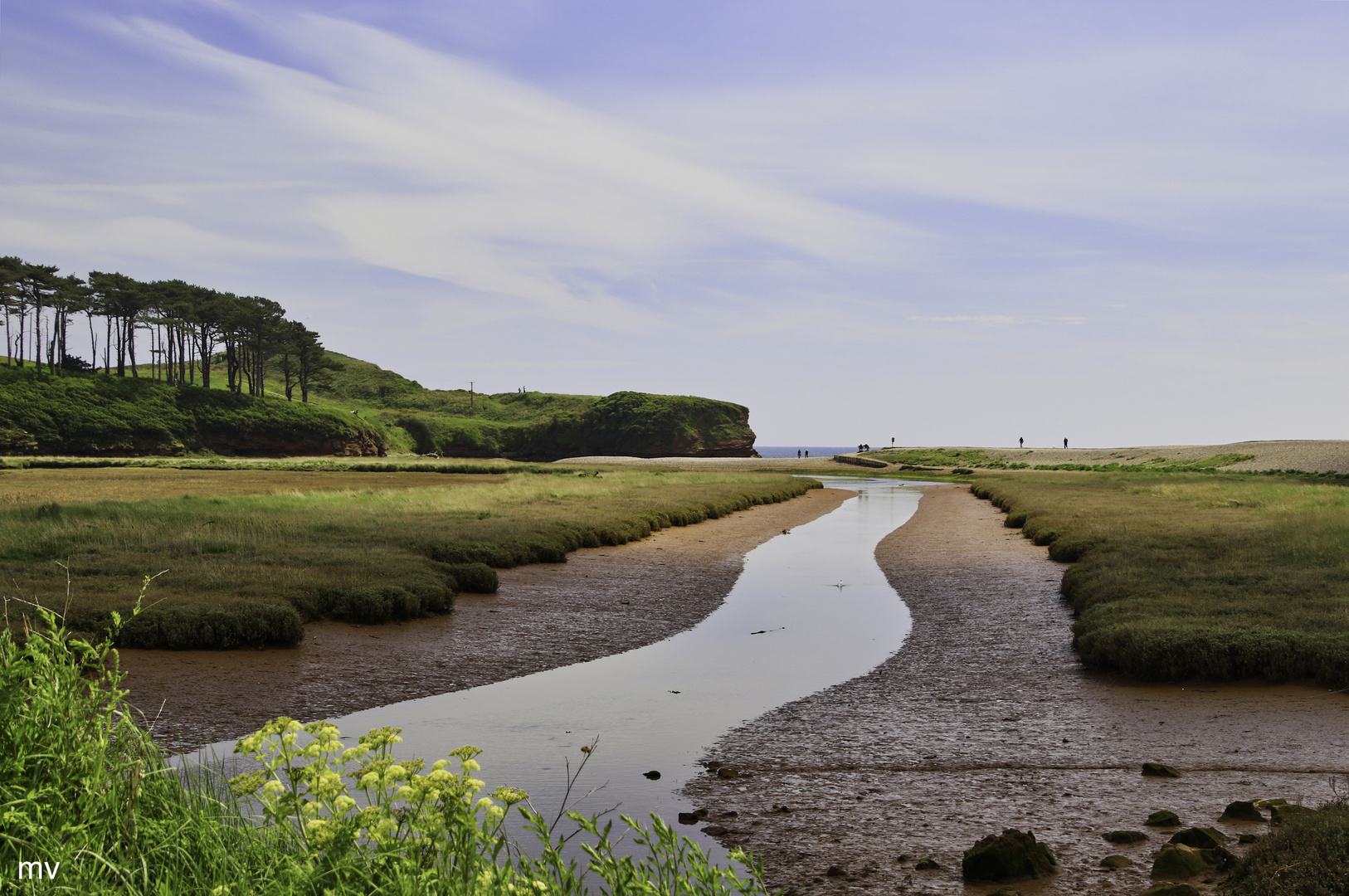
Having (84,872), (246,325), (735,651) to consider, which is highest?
(246,325)

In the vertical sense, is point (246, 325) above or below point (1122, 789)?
above

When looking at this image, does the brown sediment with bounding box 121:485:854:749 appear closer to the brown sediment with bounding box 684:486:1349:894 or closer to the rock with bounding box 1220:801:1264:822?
the brown sediment with bounding box 684:486:1349:894

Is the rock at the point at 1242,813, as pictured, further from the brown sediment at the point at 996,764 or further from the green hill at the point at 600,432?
the green hill at the point at 600,432

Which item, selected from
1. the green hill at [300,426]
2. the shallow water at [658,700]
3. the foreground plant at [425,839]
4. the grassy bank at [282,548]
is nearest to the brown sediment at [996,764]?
the shallow water at [658,700]

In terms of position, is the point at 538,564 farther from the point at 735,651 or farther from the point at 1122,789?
the point at 1122,789

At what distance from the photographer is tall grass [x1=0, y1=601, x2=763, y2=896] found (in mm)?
3895

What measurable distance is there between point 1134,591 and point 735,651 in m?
8.00

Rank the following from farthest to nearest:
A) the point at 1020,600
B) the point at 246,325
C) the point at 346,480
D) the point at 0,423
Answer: the point at 246,325 < the point at 0,423 < the point at 346,480 < the point at 1020,600

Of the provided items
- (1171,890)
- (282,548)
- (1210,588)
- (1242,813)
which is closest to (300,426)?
(282,548)

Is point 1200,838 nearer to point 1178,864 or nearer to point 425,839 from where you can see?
point 1178,864

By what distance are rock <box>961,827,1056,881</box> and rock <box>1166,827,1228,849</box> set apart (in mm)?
1005

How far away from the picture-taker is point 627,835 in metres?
7.29

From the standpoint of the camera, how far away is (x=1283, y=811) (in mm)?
6797

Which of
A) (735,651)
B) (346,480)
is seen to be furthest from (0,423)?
(735,651)
